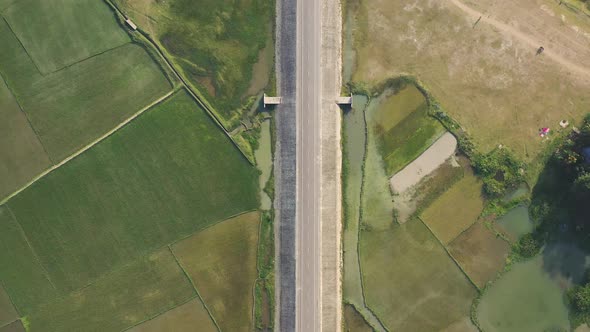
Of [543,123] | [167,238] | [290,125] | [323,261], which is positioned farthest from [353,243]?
[543,123]

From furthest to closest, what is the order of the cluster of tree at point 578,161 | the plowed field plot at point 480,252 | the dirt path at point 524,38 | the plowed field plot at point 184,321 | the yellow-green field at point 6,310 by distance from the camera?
the dirt path at point 524,38 < the plowed field plot at point 480,252 < the yellow-green field at point 6,310 < the plowed field plot at point 184,321 < the cluster of tree at point 578,161

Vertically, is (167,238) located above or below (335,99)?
below

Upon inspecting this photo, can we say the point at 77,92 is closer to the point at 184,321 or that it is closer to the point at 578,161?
the point at 184,321

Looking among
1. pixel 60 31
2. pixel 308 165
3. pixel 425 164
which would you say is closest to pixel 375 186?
pixel 425 164

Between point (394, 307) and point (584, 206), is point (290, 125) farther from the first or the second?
point (584, 206)

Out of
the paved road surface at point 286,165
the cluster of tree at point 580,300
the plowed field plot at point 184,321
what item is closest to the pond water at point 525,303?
the cluster of tree at point 580,300

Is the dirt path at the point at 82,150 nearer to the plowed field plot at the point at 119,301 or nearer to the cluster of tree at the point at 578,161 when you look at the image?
the plowed field plot at the point at 119,301

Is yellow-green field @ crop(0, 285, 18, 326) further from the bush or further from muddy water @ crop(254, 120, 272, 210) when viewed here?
the bush
